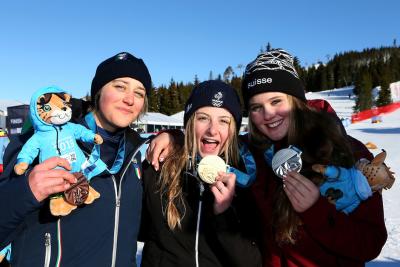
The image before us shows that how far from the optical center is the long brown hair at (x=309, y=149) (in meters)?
2.22

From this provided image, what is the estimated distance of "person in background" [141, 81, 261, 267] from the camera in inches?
93.9

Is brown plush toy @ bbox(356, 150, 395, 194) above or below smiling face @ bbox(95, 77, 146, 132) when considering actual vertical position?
below

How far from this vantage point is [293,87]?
8.89 feet

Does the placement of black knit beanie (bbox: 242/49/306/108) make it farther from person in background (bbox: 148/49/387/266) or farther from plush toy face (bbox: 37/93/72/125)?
plush toy face (bbox: 37/93/72/125)

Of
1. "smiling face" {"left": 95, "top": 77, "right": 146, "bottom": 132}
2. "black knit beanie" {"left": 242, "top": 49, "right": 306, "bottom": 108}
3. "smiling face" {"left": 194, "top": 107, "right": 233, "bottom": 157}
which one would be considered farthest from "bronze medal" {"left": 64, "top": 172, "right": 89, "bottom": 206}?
"black knit beanie" {"left": 242, "top": 49, "right": 306, "bottom": 108}

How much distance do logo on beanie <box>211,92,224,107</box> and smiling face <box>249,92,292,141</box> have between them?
0.26 metres

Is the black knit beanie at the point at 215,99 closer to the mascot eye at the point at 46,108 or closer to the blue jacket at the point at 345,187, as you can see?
the blue jacket at the point at 345,187

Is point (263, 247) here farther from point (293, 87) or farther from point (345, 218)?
point (293, 87)

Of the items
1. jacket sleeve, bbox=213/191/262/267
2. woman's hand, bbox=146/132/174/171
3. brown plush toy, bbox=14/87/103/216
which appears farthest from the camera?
woman's hand, bbox=146/132/174/171

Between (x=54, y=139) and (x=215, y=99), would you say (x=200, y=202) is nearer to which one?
(x=215, y=99)

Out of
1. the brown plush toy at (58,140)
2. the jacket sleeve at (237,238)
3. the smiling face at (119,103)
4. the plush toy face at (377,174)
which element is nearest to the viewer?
the brown plush toy at (58,140)

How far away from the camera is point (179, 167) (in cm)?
272

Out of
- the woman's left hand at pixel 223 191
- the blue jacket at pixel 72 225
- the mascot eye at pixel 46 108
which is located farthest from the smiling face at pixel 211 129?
the mascot eye at pixel 46 108

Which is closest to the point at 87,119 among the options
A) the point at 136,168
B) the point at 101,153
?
the point at 101,153
